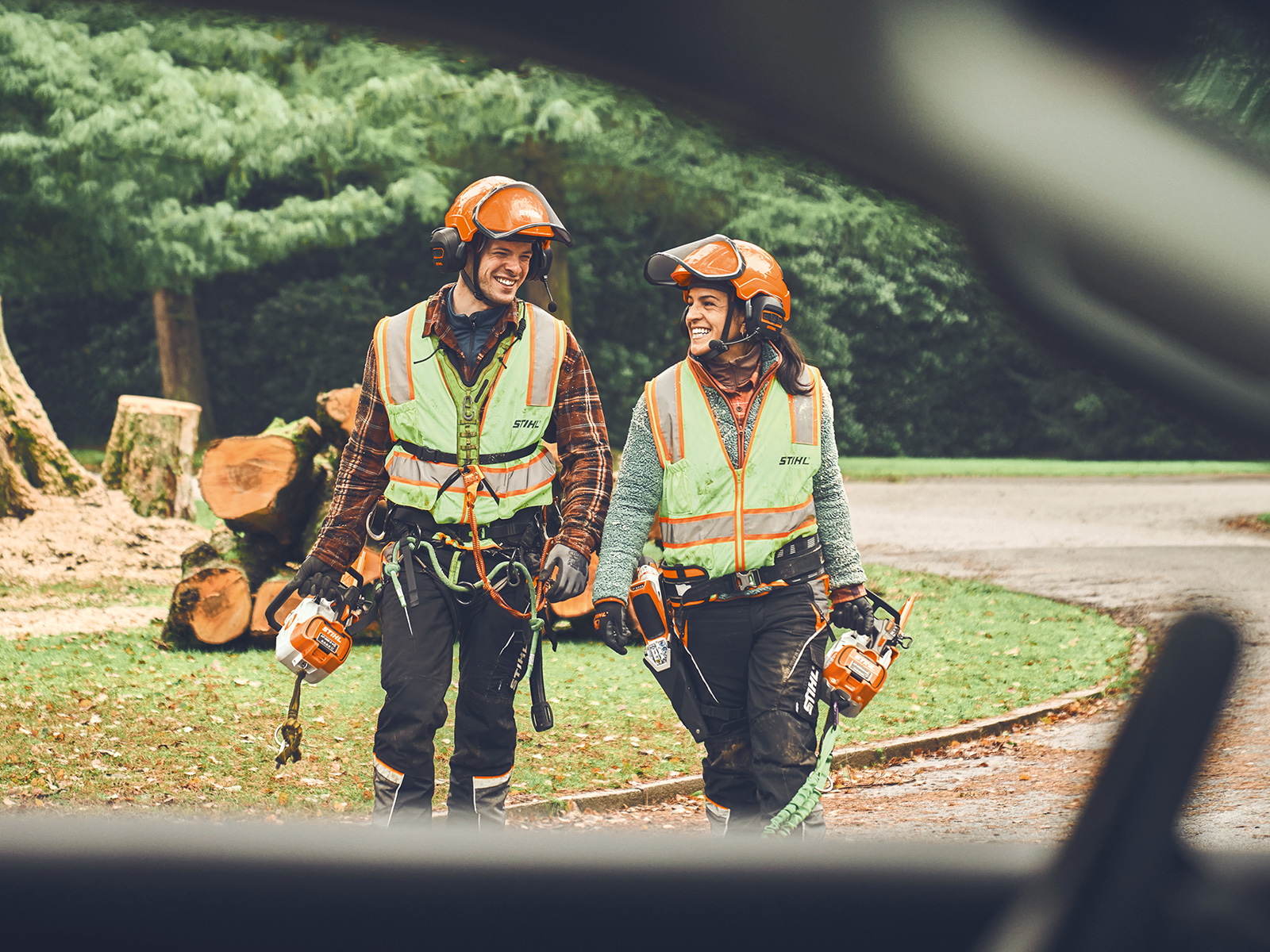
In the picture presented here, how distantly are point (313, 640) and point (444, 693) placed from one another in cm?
48

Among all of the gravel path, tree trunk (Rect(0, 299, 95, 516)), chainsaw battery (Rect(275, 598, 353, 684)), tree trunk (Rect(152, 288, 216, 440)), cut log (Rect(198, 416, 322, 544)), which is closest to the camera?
chainsaw battery (Rect(275, 598, 353, 684))

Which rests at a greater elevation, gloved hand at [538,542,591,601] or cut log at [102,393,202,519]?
gloved hand at [538,542,591,601]

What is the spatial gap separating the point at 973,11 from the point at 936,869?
74 centimetres

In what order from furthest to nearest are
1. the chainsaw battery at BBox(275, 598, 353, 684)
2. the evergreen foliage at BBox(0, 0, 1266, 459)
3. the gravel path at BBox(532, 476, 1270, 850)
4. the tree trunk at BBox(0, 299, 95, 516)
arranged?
the evergreen foliage at BBox(0, 0, 1266, 459), the tree trunk at BBox(0, 299, 95, 516), the gravel path at BBox(532, 476, 1270, 850), the chainsaw battery at BBox(275, 598, 353, 684)

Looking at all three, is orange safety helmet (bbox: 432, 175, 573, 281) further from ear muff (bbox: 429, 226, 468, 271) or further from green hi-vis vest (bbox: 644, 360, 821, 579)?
green hi-vis vest (bbox: 644, 360, 821, 579)

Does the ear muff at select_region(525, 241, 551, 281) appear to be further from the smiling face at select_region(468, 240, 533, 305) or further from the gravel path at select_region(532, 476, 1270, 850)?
Answer: the gravel path at select_region(532, 476, 1270, 850)

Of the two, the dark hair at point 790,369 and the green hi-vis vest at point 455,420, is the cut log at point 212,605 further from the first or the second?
the dark hair at point 790,369

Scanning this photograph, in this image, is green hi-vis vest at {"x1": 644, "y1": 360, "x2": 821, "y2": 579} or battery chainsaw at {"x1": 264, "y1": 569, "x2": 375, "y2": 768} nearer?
green hi-vis vest at {"x1": 644, "y1": 360, "x2": 821, "y2": 579}

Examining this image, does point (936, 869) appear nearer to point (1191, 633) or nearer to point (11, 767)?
point (1191, 633)

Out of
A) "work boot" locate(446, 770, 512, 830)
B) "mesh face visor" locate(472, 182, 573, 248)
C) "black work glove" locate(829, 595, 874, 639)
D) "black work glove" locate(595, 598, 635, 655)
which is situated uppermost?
"mesh face visor" locate(472, 182, 573, 248)

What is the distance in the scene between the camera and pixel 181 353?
73.8ft

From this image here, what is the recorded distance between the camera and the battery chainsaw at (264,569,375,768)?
154 inches

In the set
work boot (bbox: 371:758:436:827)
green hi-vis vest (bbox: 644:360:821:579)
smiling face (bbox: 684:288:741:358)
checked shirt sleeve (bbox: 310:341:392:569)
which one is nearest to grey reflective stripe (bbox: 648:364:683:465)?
green hi-vis vest (bbox: 644:360:821:579)

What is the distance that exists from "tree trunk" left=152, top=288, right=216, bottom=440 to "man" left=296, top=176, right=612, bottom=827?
19646mm
